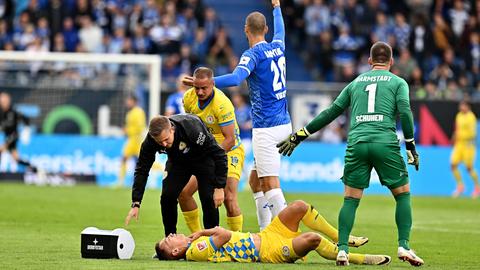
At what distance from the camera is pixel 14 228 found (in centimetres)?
1496

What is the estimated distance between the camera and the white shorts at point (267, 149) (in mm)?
12688

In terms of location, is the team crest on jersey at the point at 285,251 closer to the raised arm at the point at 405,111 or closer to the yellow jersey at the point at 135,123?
the raised arm at the point at 405,111

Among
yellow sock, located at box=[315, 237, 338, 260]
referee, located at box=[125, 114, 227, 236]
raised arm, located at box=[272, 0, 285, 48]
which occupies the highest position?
raised arm, located at box=[272, 0, 285, 48]

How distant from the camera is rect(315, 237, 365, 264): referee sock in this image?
1076cm

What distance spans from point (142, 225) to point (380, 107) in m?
6.43

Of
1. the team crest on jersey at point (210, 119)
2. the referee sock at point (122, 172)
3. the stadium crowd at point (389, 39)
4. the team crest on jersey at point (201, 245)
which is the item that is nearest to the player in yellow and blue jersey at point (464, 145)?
the stadium crowd at point (389, 39)

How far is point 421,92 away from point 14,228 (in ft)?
55.4

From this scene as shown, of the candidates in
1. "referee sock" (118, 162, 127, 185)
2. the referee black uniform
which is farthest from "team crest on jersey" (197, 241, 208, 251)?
the referee black uniform

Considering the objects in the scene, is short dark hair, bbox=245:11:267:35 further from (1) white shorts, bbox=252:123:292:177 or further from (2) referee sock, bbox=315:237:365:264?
(2) referee sock, bbox=315:237:365:264

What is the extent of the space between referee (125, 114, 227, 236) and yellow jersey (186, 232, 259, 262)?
0.81m

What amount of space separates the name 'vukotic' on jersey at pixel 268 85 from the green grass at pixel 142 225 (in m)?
1.82

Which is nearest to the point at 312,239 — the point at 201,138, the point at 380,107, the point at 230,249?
the point at 230,249

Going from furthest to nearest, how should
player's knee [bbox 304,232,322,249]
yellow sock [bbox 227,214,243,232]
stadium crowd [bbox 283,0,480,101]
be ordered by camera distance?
stadium crowd [bbox 283,0,480,101], yellow sock [bbox 227,214,243,232], player's knee [bbox 304,232,322,249]

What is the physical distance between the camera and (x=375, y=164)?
10.9 meters
